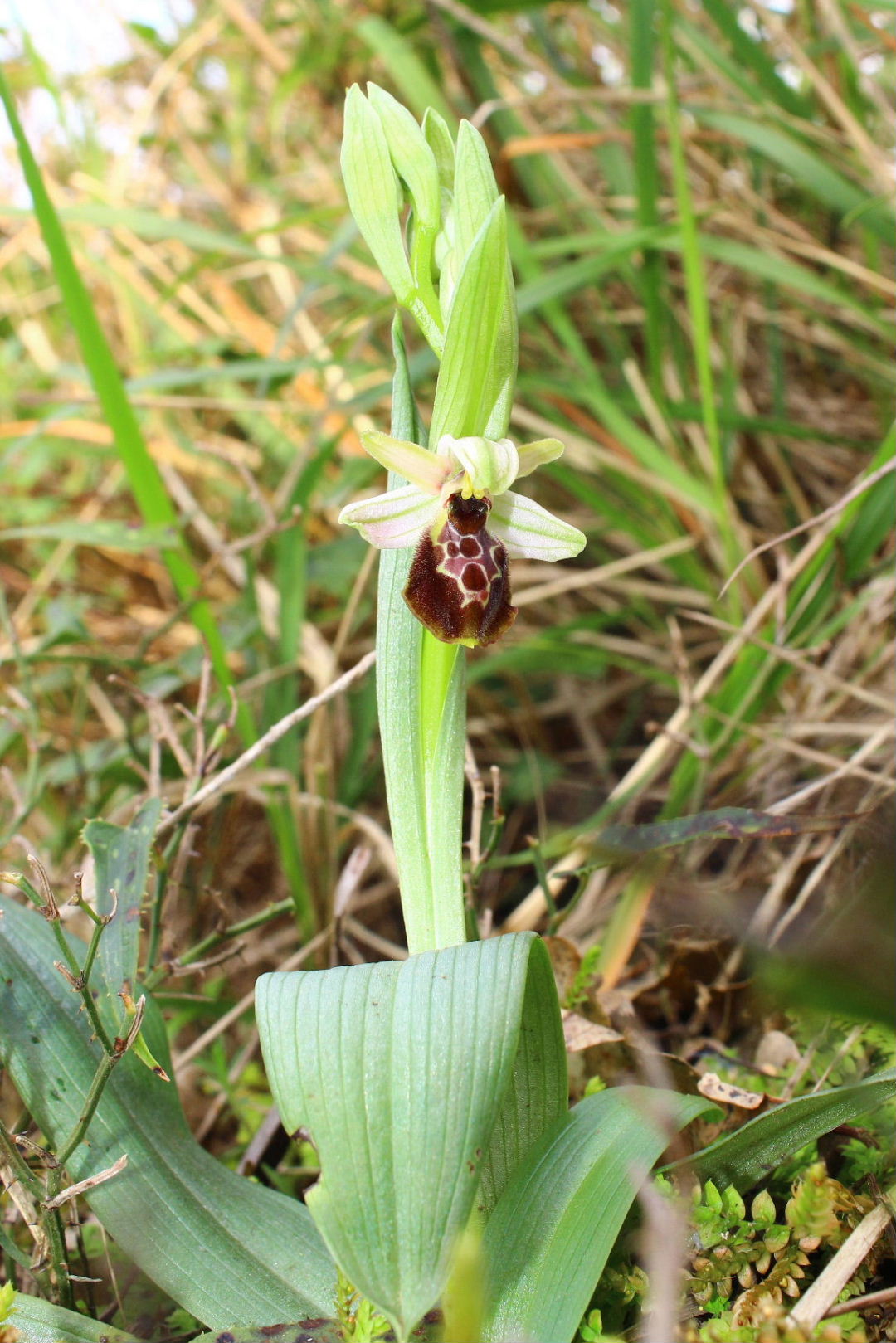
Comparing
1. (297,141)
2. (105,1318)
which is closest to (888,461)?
(105,1318)

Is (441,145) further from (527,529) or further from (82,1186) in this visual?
(82,1186)

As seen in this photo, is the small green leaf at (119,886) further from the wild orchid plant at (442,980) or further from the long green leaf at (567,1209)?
the long green leaf at (567,1209)

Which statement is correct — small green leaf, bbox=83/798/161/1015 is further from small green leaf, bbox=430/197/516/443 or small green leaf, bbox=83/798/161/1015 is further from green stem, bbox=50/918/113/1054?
small green leaf, bbox=430/197/516/443

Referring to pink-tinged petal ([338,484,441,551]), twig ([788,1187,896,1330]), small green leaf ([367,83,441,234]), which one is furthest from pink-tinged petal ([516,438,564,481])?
twig ([788,1187,896,1330])

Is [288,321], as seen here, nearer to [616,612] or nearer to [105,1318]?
[616,612]

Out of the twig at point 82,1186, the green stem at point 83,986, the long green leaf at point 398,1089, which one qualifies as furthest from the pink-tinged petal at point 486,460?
the twig at point 82,1186

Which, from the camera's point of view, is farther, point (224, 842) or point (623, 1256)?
point (224, 842)
